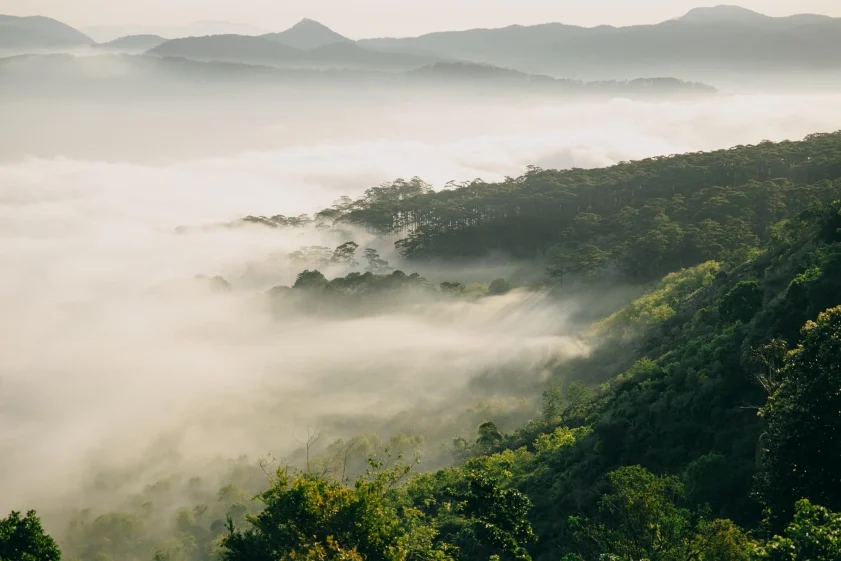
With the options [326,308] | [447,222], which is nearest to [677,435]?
[326,308]

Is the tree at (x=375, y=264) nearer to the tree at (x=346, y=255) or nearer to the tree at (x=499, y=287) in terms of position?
the tree at (x=346, y=255)

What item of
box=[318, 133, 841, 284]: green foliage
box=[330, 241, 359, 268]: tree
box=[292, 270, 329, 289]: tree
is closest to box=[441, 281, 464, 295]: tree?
box=[318, 133, 841, 284]: green foliage

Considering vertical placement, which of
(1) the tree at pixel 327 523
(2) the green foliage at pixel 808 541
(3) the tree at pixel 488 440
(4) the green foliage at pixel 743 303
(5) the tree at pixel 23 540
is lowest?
(3) the tree at pixel 488 440

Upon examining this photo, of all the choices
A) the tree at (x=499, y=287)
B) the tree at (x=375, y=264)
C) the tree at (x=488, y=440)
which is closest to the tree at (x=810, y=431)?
the tree at (x=488, y=440)

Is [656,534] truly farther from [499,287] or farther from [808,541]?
[499,287]

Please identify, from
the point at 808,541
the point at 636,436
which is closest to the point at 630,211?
the point at 636,436

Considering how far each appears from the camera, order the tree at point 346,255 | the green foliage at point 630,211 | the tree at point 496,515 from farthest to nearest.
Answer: the tree at point 346,255
the green foliage at point 630,211
the tree at point 496,515

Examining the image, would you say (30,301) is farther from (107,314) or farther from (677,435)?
(677,435)
